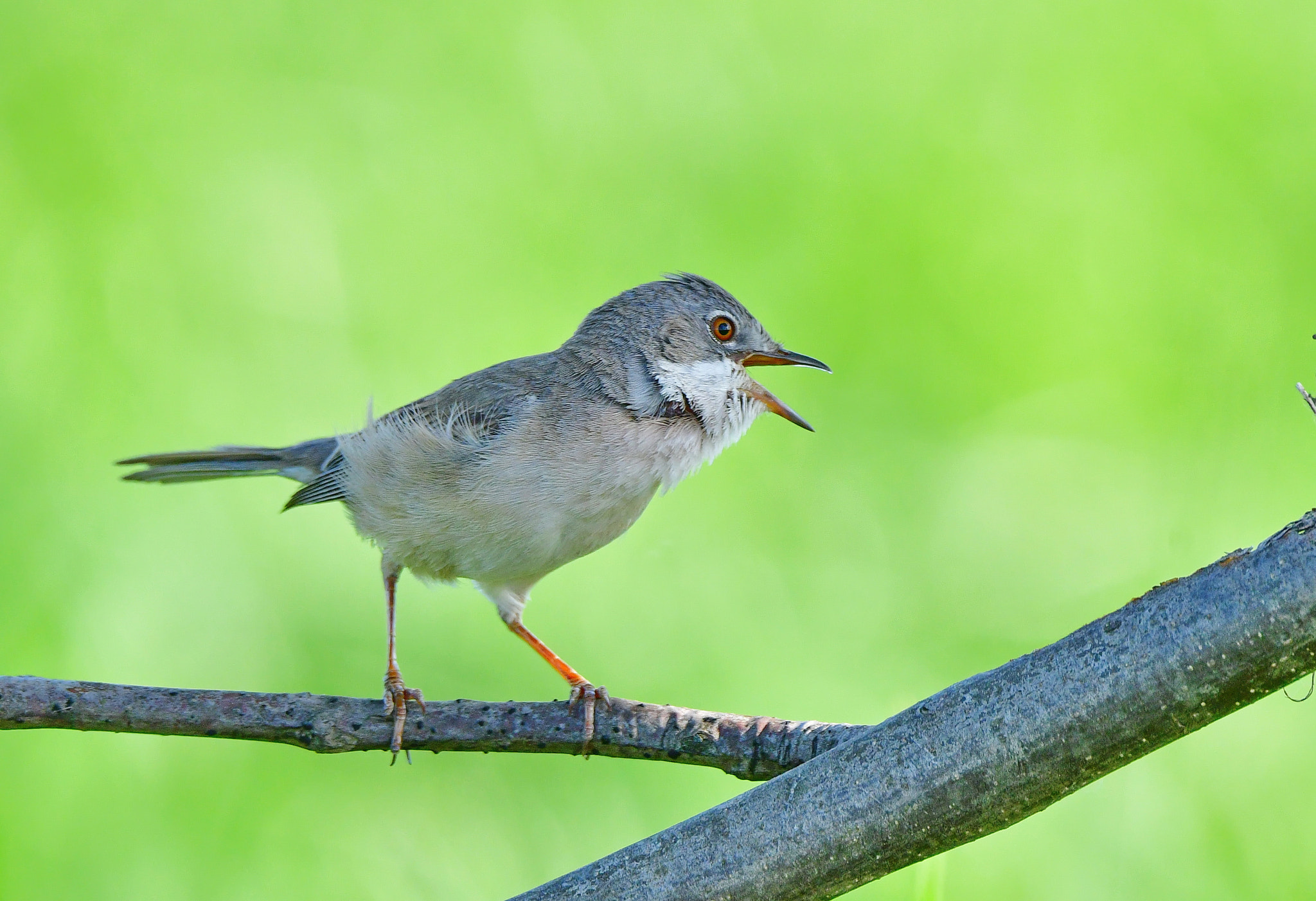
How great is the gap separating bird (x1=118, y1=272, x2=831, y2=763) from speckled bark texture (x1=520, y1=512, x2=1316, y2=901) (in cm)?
127

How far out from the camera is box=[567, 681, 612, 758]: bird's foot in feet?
11.6

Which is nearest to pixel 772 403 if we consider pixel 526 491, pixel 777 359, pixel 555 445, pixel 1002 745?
pixel 777 359

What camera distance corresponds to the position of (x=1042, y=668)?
91.3 inches

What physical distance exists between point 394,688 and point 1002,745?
8.31 ft

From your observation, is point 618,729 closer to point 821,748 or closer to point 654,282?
point 821,748

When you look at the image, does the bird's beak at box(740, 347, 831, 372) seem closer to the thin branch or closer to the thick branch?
the thick branch

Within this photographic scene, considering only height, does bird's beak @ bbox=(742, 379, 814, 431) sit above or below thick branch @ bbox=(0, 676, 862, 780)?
above

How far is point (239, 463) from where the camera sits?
5480mm

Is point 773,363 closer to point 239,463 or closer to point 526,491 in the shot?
point 526,491

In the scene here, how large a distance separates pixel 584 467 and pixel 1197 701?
2.49m

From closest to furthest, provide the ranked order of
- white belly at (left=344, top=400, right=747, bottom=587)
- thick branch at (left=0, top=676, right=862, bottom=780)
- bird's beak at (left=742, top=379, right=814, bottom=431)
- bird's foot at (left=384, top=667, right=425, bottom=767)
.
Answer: thick branch at (left=0, top=676, right=862, bottom=780)
bird's foot at (left=384, top=667, right=425, bottom=767)
white belly at (left=344, top=400, right=747, bottom=587)
bird's beak at (left=742, top=379, right=814, bottom=431)

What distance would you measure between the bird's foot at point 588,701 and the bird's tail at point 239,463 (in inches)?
77.3

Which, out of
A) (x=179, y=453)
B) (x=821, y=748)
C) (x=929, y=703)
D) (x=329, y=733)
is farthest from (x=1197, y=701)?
(x=179, y=453)

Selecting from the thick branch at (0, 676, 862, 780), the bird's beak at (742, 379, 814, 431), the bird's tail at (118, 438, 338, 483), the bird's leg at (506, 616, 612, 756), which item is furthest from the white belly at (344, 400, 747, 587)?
the bird's tail at (118, 438, 338, 483)
